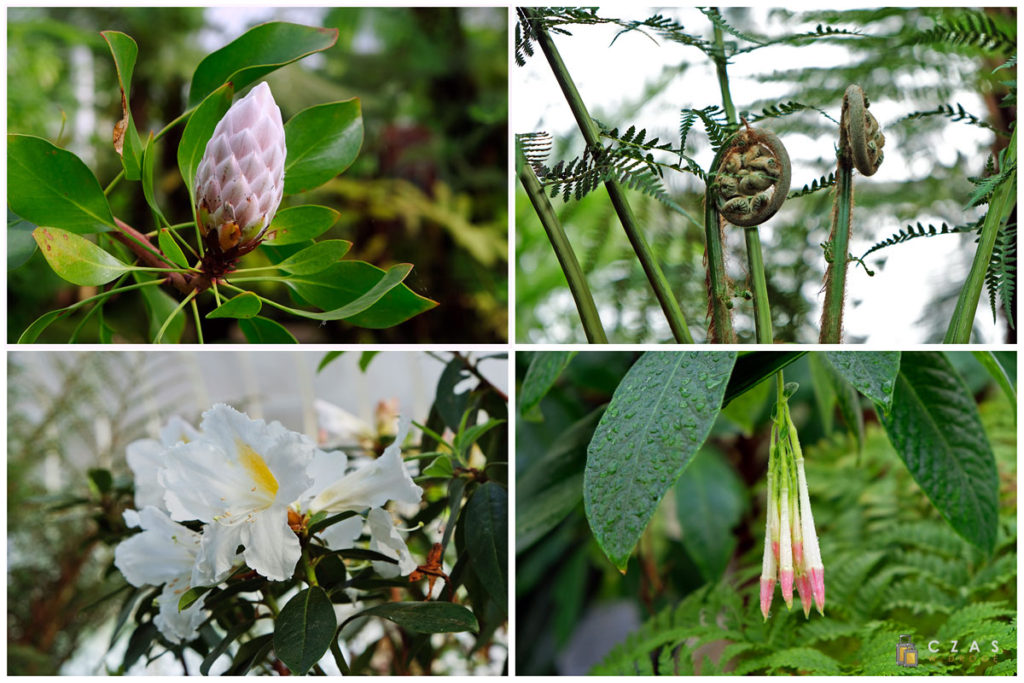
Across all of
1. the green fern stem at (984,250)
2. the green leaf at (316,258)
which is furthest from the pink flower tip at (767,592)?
the green leaf at (316,258)

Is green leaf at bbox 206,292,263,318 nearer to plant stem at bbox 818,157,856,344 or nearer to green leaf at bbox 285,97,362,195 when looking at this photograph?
green leaf at bbox 285,97,362,195

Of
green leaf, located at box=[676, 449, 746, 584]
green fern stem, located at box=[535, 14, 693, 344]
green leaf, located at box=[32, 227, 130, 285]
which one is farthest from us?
green leaf, located at box=[676, 449, 746, 584]

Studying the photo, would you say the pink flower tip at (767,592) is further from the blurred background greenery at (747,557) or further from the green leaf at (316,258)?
the green leaf at (316,258)

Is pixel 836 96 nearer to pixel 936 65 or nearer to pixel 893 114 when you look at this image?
pixel 893 114

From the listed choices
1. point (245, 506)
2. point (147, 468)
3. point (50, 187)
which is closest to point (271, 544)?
point (245, 506)

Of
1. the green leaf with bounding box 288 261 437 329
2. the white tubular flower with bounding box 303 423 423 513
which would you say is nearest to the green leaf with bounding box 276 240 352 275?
the green leaf with bounding box 288 261 437 329

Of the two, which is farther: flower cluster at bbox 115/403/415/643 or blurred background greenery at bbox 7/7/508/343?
blurred background greenery at bbox 7/7/508/343
